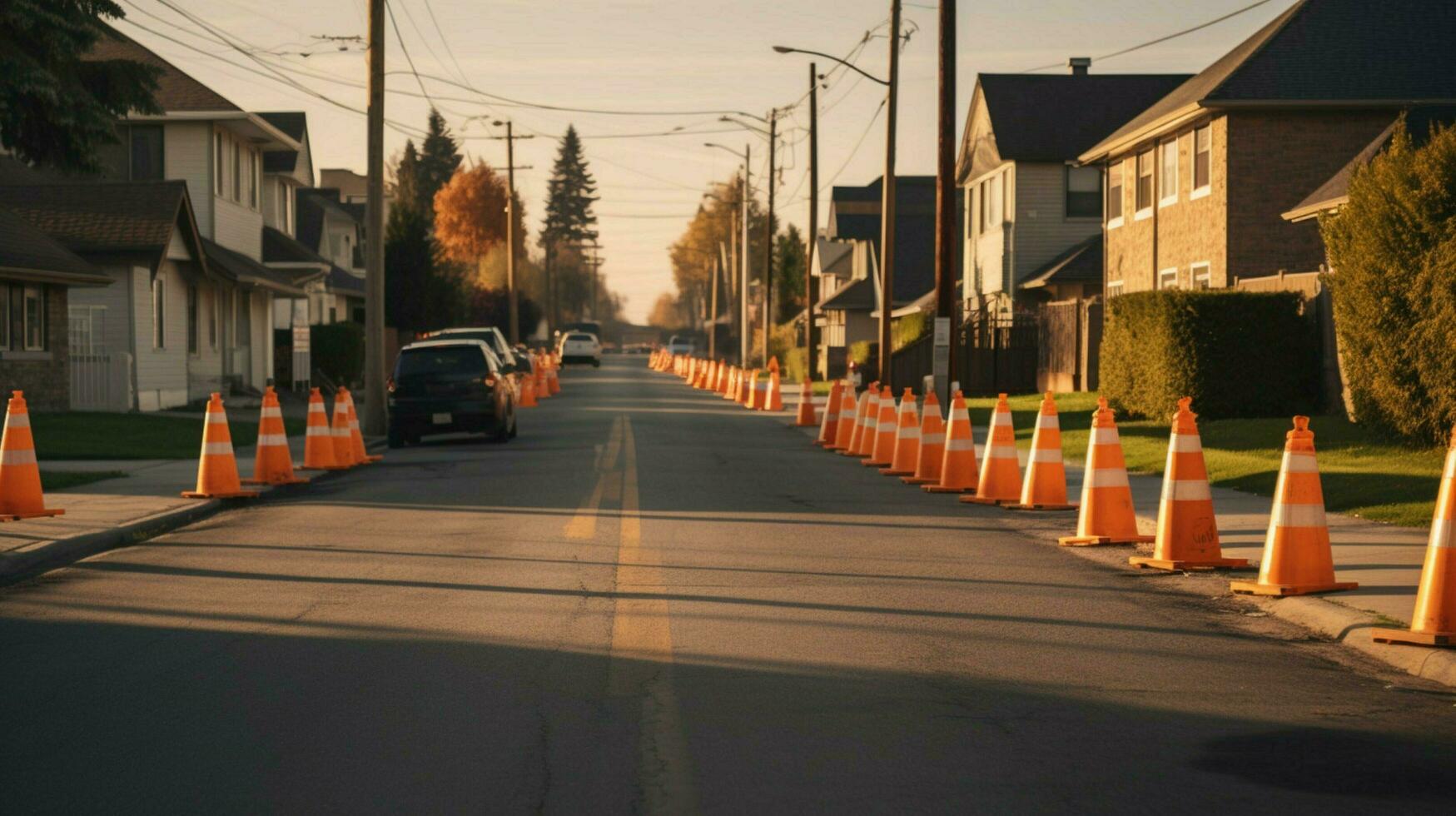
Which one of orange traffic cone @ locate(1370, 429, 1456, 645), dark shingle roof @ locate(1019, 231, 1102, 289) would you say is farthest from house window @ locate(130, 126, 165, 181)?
orange traffic cone @ locate(1370, 429, 1456, 645)

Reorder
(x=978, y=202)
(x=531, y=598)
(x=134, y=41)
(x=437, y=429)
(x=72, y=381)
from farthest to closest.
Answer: (x=978, y=202) → (x=134, y=41) → (x=72, y=381) → (x=437, y=429) → (x=531, y=598)

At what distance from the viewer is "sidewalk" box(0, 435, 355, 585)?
12.6m

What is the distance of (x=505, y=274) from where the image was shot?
114250mm

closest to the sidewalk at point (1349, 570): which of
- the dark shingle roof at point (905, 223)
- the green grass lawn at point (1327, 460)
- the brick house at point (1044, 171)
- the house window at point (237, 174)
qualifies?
the green grass lawn at point (1327, 460)

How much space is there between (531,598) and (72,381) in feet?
81.3

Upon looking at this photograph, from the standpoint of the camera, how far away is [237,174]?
4181 cm

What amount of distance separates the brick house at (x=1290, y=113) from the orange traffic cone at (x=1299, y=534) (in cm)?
2260

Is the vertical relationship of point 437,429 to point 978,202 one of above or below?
below

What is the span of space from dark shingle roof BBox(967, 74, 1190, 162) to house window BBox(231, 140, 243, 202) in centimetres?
1954

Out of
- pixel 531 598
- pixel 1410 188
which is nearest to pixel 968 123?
pixel 1410 188

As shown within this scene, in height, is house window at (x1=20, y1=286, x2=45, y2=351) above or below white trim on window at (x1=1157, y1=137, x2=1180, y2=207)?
below

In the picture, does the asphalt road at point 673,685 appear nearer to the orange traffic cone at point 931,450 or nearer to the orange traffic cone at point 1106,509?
the orange traffic cone at point 1106,509

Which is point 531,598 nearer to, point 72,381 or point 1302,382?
point 1302,382

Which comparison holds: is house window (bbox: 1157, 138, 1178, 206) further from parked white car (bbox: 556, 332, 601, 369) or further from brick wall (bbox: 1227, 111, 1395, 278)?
parked white car (bbox: 556, 332, 601, 369)
